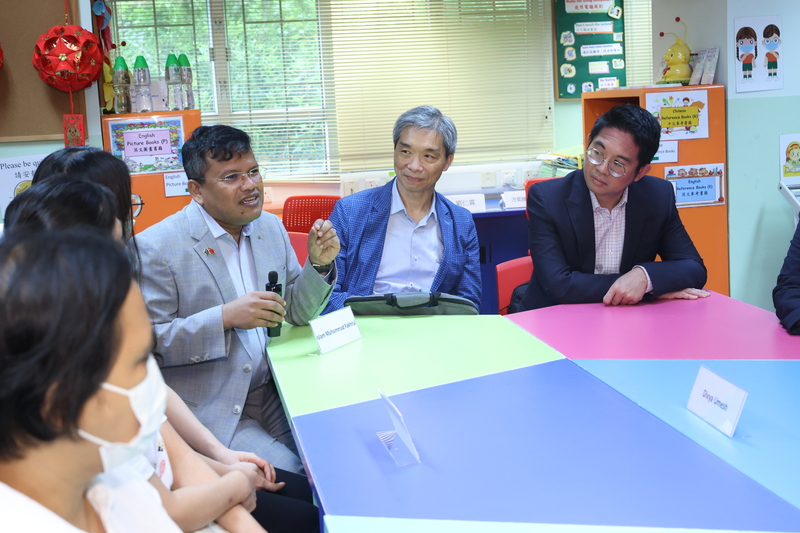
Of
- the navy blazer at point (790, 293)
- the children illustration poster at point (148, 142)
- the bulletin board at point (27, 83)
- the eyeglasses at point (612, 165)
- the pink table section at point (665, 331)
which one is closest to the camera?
the pink table section at point (665, 331)

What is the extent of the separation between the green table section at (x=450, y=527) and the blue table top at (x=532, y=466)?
0.05ft

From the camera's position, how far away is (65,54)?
3504 mm

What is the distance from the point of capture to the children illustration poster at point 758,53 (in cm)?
379

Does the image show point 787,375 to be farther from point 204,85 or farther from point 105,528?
point 204,85

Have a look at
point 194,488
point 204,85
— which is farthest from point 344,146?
point 194,488

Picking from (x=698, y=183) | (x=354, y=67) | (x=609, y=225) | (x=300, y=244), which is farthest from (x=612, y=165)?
(x=354, y=67)

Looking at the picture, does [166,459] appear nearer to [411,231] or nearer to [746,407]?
[746,407]

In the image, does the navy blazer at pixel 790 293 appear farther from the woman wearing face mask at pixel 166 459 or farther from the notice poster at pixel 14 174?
the notice poster at pixel 14 174

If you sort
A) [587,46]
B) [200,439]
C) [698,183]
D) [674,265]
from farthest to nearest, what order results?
[587,46]
[698,183]
[674,265]
[200,439]

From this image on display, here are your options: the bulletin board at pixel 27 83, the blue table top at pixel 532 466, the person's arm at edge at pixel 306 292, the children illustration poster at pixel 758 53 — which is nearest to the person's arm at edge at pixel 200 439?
the blue table top at pixel 532 466

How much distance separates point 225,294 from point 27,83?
245 cm

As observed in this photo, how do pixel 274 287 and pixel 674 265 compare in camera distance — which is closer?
pixel 274 287

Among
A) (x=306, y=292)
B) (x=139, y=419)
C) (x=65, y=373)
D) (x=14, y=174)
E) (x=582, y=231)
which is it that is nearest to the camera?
(x=65, y=373)

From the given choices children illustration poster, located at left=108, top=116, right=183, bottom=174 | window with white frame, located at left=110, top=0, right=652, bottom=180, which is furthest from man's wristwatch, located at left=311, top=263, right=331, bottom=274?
window with white frame, located at left=110, top=0, right=652, bottom=180
